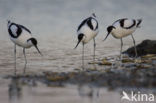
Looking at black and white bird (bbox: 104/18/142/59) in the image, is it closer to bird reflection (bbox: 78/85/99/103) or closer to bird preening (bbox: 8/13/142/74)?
bird preening (bbox: 8/13/142/74)

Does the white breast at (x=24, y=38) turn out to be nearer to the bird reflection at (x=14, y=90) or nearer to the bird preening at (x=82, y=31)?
the bird preening at (x=82, y=31)

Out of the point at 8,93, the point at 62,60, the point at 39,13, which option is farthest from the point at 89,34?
the point at 39,13

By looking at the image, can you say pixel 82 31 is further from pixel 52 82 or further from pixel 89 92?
pixel 89 92

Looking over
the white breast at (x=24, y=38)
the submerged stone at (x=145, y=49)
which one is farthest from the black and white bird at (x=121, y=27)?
the white breast at (x=24, y=38)

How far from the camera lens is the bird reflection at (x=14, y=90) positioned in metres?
7.32

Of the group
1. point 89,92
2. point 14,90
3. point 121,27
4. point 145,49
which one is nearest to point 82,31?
point 121,27

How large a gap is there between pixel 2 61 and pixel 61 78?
13.6 feet

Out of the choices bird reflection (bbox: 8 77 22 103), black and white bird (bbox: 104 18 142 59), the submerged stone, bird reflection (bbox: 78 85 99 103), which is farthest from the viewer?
the submerged stone

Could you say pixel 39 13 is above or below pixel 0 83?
above

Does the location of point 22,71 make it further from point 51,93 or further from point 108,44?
point 108,44

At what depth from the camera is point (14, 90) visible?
8.05 m

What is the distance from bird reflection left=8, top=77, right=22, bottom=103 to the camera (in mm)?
7317

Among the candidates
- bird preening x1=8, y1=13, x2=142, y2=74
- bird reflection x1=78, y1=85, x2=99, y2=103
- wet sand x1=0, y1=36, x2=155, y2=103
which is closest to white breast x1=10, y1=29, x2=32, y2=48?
bird preening x1=8, y1=13, x2=142, y2=74

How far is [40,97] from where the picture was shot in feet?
23.5
